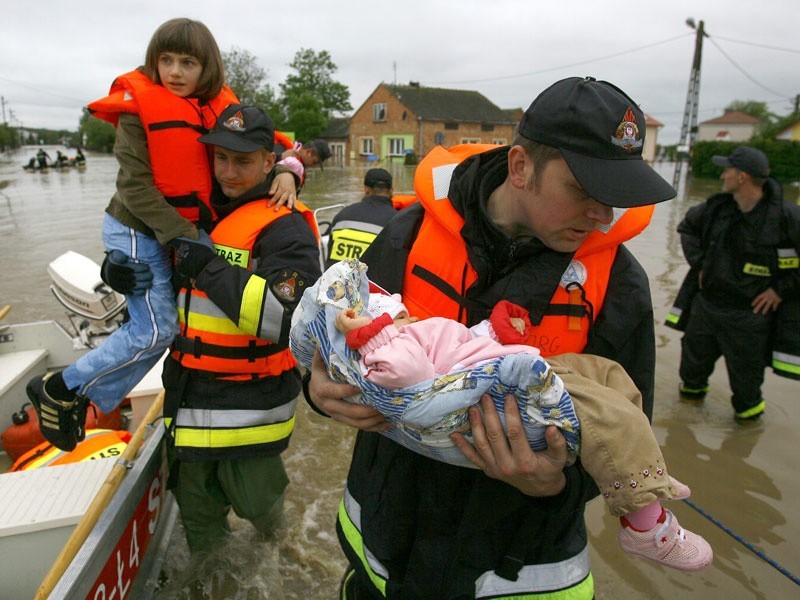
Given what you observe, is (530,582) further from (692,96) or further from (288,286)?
(692,96)

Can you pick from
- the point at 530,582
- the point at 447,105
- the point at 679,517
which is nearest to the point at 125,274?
the point at 530,582

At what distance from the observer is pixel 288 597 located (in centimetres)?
293

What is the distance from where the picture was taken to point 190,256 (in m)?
2.21

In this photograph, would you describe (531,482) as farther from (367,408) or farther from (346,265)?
(346,265)

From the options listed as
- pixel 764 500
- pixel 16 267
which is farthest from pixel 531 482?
pixel 16 267

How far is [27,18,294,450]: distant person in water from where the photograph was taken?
2299 millimetres

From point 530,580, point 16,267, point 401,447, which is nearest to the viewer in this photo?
point 530,580

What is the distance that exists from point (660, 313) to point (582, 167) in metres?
7.30

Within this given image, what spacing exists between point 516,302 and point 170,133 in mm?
1719

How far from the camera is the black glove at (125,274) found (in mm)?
2309

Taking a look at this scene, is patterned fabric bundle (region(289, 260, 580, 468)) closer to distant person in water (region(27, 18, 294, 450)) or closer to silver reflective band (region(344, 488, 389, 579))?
silver reflective band (region(344, 488, 389, 579))

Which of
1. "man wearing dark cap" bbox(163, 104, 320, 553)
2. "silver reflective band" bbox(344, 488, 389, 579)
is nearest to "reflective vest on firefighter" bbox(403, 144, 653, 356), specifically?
"silver reflective band" bbox(344, 488, 389, 579)

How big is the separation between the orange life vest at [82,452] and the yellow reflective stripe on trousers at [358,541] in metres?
1.87

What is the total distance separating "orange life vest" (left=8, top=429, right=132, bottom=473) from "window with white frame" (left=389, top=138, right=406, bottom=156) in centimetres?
4466
